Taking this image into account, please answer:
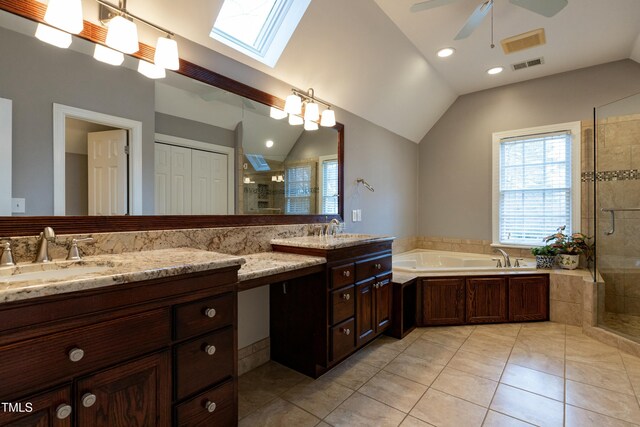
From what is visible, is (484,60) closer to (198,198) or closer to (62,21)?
(198,198)

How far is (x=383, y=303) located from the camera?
259 cm

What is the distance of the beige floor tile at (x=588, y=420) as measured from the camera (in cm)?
162

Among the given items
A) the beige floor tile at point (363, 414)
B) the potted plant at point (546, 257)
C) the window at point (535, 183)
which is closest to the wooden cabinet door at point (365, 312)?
the beige floor tile at point (363, 414)

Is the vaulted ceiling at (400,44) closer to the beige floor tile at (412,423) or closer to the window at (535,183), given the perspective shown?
the window at (535,183)

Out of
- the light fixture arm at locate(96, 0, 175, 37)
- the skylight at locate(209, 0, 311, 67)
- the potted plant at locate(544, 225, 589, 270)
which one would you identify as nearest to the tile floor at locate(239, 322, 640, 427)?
the potted plant at locate(544, 225, 589, 270)

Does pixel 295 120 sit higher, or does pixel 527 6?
pixel 527 6

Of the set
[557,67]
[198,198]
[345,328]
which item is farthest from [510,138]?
[198,198]

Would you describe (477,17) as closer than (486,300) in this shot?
Yes

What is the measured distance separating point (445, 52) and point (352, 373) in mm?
3025

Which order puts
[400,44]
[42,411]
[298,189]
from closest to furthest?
[42,411]
[298,189]
[400,44]

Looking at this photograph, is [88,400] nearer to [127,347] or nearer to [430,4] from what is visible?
[127,347]

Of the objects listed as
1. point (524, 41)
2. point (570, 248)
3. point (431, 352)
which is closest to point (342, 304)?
point (431, 352)

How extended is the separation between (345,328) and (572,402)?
4.51ft

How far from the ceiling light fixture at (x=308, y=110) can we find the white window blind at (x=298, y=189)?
0.37 m
